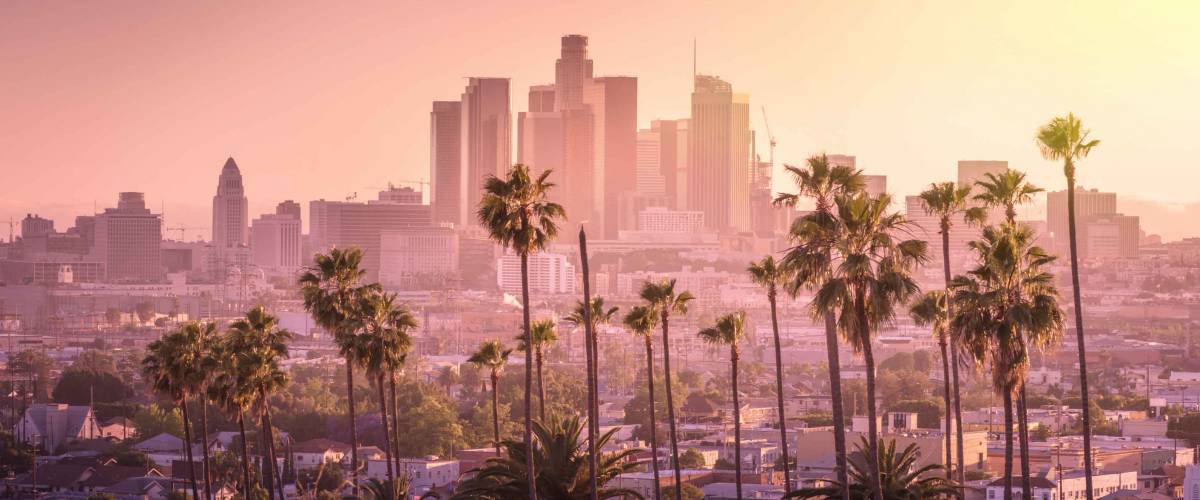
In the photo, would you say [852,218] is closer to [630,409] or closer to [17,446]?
[17,446]

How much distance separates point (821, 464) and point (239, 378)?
148 feet

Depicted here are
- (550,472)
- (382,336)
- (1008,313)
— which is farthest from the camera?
(382,336)

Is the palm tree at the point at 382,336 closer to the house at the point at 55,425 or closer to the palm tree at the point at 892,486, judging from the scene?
the palm tree at the point at 892,486

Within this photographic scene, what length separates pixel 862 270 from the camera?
4122 cm

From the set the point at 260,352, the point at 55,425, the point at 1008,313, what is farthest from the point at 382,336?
the point at 55,425

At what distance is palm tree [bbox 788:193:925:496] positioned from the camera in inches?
1625

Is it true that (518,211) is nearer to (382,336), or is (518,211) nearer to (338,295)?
(382,336)

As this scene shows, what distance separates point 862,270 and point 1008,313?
3.41 meters

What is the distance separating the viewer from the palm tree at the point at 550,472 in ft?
149

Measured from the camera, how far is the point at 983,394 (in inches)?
7746

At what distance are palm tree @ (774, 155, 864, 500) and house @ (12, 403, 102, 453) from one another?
107 m

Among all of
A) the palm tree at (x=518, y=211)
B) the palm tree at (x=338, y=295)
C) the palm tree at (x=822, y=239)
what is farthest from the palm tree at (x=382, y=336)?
the palm tree at (x=822, y=239)

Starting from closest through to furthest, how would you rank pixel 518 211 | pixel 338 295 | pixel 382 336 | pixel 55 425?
pixel 518 211
pixel 382 336
pixel 338 295
pixel 55 425

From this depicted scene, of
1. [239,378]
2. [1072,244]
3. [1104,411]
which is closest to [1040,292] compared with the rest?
[1072,244]
